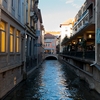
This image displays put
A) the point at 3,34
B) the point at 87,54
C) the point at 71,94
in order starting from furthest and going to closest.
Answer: the point at 87,54 → the point at 71,94 → the point at 3,34

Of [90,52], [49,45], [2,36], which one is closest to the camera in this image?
[2,36]

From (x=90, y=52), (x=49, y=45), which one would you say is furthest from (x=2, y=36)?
(x=49, y=45)

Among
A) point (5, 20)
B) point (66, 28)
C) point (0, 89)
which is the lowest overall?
point (0, 89)

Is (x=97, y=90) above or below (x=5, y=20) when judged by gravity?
below

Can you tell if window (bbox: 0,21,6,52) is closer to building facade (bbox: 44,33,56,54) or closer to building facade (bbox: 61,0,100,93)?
building facade (bbox: 61,0,100,93)

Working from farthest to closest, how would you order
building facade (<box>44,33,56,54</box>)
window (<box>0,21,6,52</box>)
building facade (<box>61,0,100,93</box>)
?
building facade (<box>44,33,56,54</box>)
building facade (<box>61,0,100,93</box>)
window (<box>0,21,6,52</box>)

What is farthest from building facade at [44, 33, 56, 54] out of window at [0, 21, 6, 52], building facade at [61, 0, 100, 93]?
window at [0, 21, 6, 52]

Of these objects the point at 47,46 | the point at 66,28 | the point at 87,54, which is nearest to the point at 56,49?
the point at 47,46

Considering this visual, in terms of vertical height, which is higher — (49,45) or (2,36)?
(49,45)

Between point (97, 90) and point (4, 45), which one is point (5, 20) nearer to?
point (4, 45)

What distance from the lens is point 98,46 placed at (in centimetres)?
1466

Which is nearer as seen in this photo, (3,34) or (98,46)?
(3,34)

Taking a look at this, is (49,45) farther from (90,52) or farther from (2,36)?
(2,36)

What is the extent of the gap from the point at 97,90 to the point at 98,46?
3191 mm
